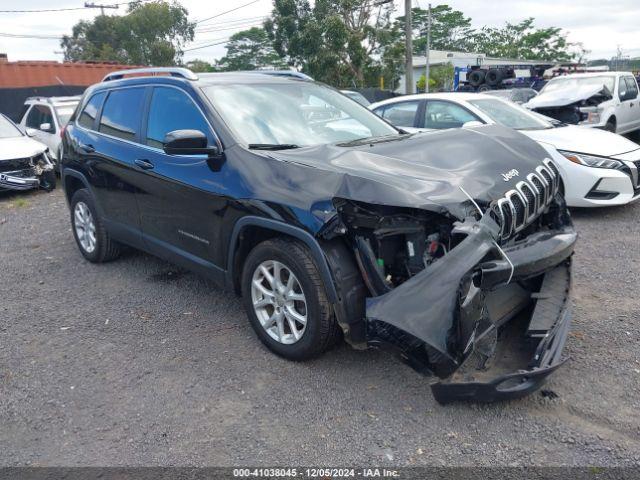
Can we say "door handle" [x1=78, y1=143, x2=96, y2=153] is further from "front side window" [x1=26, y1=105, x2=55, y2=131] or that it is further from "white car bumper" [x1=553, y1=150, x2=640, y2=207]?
"front side window" [x1=26, y1=105, x2=55, y2=131]

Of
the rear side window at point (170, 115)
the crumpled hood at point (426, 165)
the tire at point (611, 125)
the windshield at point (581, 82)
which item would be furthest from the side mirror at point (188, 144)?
the windshield at point (581, 82)

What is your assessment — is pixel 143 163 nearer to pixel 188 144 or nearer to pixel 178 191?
pixel 178 191

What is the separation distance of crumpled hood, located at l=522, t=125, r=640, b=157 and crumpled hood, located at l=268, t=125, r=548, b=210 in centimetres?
296

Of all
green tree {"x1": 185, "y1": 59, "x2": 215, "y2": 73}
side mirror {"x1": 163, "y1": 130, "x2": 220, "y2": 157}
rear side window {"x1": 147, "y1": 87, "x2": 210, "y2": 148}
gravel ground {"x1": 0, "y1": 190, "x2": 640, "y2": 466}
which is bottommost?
gravel ground {"x1": 0, "y1": 190, "x2": 640, "y2": 466}

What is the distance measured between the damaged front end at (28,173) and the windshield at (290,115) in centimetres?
738

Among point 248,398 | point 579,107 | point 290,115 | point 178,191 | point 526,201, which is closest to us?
point 248,398

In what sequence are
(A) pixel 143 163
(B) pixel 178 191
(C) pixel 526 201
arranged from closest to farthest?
(C) pixel 526 201, (B) pixel 178 191, (A) pixel 143 163

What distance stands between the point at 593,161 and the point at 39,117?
11183 millimetres

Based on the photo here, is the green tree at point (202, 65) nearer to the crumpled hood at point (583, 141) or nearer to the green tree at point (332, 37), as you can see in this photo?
the green tree at point (332, 37)

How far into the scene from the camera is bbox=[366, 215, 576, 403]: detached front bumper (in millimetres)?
2721

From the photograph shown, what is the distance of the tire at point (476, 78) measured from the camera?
1961cm

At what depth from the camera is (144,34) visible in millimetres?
50781

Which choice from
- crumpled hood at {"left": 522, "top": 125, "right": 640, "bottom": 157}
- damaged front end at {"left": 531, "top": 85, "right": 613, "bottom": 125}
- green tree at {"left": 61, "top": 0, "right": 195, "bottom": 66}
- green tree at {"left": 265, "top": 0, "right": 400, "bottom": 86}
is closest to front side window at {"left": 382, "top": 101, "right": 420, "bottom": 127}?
crumpled hood at {"left": 522, "top": 125, "right": 640, "bottom": 157}

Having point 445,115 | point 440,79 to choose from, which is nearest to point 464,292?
point 445,115
